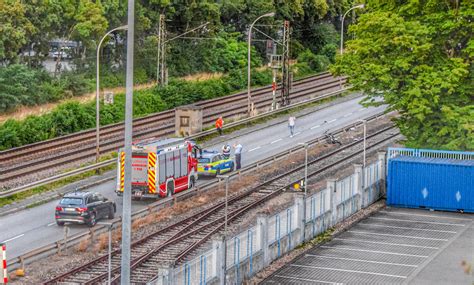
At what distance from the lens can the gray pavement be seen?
3175cm

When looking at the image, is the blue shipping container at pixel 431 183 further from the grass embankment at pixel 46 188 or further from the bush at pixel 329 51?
the bush at pixel 329 51

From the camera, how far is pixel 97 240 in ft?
126

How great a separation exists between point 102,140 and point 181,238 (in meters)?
24.7

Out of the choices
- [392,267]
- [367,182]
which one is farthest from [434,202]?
[392,267]

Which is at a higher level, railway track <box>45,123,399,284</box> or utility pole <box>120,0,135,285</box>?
utility pole <box>120,0,135,285</box>

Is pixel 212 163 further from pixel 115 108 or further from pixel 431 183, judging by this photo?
pixel 115 108

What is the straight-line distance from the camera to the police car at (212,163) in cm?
5272

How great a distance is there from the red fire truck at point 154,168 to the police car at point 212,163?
502 centimetres

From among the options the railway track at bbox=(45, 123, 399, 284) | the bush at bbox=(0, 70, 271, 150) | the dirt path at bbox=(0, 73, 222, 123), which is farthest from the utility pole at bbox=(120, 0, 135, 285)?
the dirt path at bbox=(0, 73, 222, 123)

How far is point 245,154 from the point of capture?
60281mm

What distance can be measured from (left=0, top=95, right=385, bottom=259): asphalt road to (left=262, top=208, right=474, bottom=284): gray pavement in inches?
433

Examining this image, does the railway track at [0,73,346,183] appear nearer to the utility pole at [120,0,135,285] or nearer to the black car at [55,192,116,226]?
the black car at [55,192,116,226]

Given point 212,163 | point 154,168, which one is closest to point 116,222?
point 154,168

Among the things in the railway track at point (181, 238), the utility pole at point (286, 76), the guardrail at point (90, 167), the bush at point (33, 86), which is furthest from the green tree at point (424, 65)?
the utility pole at point (286, 76)
